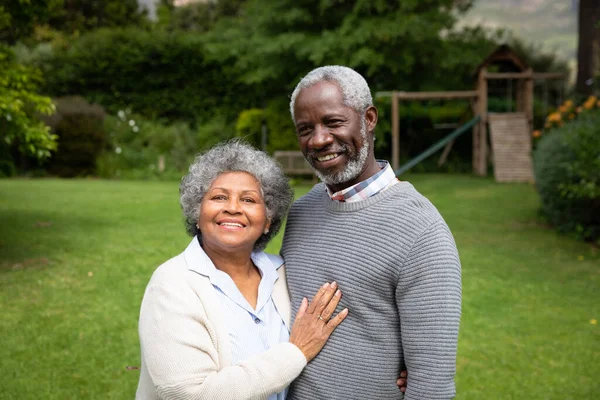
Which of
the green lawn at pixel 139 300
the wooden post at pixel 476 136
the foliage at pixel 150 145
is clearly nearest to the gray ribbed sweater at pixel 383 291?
the green lawn at pixel 139 300

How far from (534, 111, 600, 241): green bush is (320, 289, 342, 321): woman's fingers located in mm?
6154

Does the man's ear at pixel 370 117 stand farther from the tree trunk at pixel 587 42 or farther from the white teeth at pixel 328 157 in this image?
the tree trunk at pixel 587 42

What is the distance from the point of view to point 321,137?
7.16 feet

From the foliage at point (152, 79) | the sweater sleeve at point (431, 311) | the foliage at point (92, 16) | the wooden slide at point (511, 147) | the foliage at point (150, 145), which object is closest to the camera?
the sweater sleeve at point (431, 311)

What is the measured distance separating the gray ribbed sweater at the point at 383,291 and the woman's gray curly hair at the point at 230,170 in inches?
6.6

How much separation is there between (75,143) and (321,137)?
16207 mm

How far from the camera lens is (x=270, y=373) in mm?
2023

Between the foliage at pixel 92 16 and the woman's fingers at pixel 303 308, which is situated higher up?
the foliage at pixel 92 16

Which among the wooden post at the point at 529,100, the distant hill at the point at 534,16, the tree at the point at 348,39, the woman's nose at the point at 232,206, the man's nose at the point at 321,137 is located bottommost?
the wooden post at the point at 529,100

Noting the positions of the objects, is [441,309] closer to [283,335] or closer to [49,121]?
[283,335]

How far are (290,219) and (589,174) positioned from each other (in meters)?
6.35

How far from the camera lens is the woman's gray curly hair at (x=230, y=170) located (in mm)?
2328

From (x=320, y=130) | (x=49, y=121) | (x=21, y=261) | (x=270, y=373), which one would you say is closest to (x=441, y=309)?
(x=270, y=373)

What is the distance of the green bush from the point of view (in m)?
7.69
